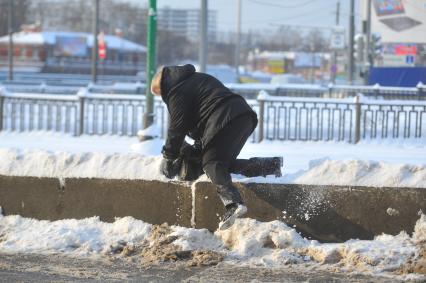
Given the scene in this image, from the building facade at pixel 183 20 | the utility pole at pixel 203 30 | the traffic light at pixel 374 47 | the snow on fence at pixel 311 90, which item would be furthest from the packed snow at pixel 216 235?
the building facade at pixel 183 20

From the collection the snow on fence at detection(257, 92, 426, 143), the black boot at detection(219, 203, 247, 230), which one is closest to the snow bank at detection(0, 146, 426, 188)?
the black boot at detection(219, 203, 247, 230)

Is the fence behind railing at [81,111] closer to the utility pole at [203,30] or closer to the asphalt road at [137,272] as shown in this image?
the utility pole at [203,30]

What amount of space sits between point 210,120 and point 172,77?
1.63 ft

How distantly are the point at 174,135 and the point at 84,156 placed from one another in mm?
1514

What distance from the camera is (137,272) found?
586 centimetres

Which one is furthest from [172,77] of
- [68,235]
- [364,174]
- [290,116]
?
[290,116]

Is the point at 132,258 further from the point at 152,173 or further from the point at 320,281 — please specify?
the point at 320,281

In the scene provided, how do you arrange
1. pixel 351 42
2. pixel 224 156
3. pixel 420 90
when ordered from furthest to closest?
pixel 351 42, pixel 420 90, pixel 224 156

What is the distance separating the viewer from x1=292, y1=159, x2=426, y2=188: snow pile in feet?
21.1

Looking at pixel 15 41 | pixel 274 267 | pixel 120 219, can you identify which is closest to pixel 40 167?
pixel 120 219

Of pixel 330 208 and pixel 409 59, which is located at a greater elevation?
pixel 409 59

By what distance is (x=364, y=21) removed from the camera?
3034cm

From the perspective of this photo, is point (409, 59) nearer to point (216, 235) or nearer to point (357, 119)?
point (357, 119)

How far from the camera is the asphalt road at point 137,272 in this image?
5.62m
